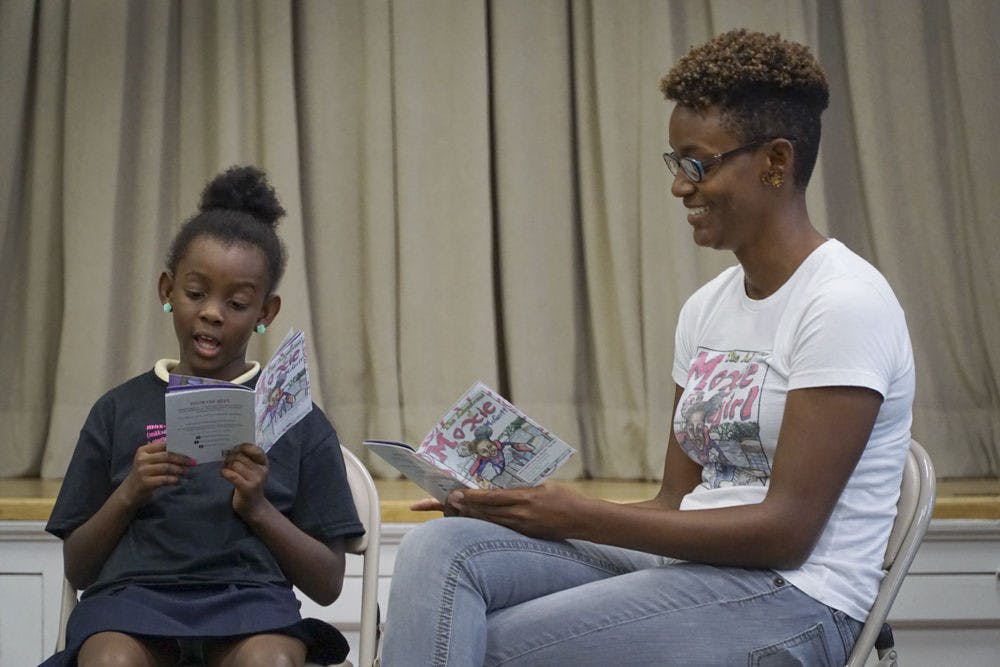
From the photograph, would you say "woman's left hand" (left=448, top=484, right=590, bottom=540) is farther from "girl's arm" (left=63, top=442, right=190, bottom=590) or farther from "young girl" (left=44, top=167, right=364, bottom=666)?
"girl's arm" (left=63, top=442, right=190, bottom=590)

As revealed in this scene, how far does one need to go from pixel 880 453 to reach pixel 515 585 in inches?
21.3

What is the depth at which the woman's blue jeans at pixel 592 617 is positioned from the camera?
1444mm

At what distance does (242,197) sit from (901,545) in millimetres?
1240

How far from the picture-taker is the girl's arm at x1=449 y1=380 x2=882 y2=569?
4.81 ft

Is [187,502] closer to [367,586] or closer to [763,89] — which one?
[367,586]

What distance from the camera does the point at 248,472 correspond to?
5.43ft

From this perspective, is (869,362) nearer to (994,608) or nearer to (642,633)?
(642,633)

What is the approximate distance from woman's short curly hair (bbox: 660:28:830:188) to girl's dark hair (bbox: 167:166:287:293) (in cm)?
76

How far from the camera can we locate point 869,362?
4.87 ft

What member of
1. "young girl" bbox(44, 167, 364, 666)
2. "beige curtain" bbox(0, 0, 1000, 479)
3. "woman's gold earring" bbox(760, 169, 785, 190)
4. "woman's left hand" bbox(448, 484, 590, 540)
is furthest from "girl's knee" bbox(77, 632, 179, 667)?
"beige curtain" bbox(0, 0, 1000, 479)

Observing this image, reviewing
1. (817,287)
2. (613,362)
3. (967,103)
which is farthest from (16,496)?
(967,103)

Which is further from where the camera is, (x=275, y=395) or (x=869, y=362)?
(x=275, y=395)

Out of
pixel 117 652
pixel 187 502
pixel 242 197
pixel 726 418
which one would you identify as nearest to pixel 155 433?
pixel 187 502

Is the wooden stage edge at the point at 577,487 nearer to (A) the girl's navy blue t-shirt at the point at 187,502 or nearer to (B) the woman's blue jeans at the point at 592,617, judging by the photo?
(A) the girl's navy blue t-shirt at the point at 187,502
